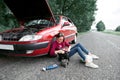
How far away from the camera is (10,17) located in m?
9.88

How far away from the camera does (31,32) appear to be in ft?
12.1

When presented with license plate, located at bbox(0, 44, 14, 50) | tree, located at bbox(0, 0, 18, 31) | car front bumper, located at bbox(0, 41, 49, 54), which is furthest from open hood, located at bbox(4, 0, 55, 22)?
tree, located at bbox(0, 0, 18, 31)

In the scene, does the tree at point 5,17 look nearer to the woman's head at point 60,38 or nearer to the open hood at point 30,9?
the open hood at point 30,9

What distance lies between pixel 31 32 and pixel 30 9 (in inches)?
51.8

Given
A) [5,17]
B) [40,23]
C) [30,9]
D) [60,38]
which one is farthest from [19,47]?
[5,17]

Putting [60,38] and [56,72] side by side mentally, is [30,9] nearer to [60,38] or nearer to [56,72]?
[60,38]

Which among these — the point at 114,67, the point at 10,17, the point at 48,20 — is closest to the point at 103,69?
the point at 114,67

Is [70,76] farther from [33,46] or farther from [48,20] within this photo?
[48,20]

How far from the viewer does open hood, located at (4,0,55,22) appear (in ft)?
13.9

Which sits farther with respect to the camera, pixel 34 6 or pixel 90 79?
pixel 34 6

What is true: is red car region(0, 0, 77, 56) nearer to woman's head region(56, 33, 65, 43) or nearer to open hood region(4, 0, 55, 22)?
open hood region(4, 0, 55, 22)

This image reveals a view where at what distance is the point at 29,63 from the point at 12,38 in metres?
0.78

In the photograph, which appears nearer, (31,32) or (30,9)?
(31,32)

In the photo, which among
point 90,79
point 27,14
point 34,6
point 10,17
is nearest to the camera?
point 90,79
